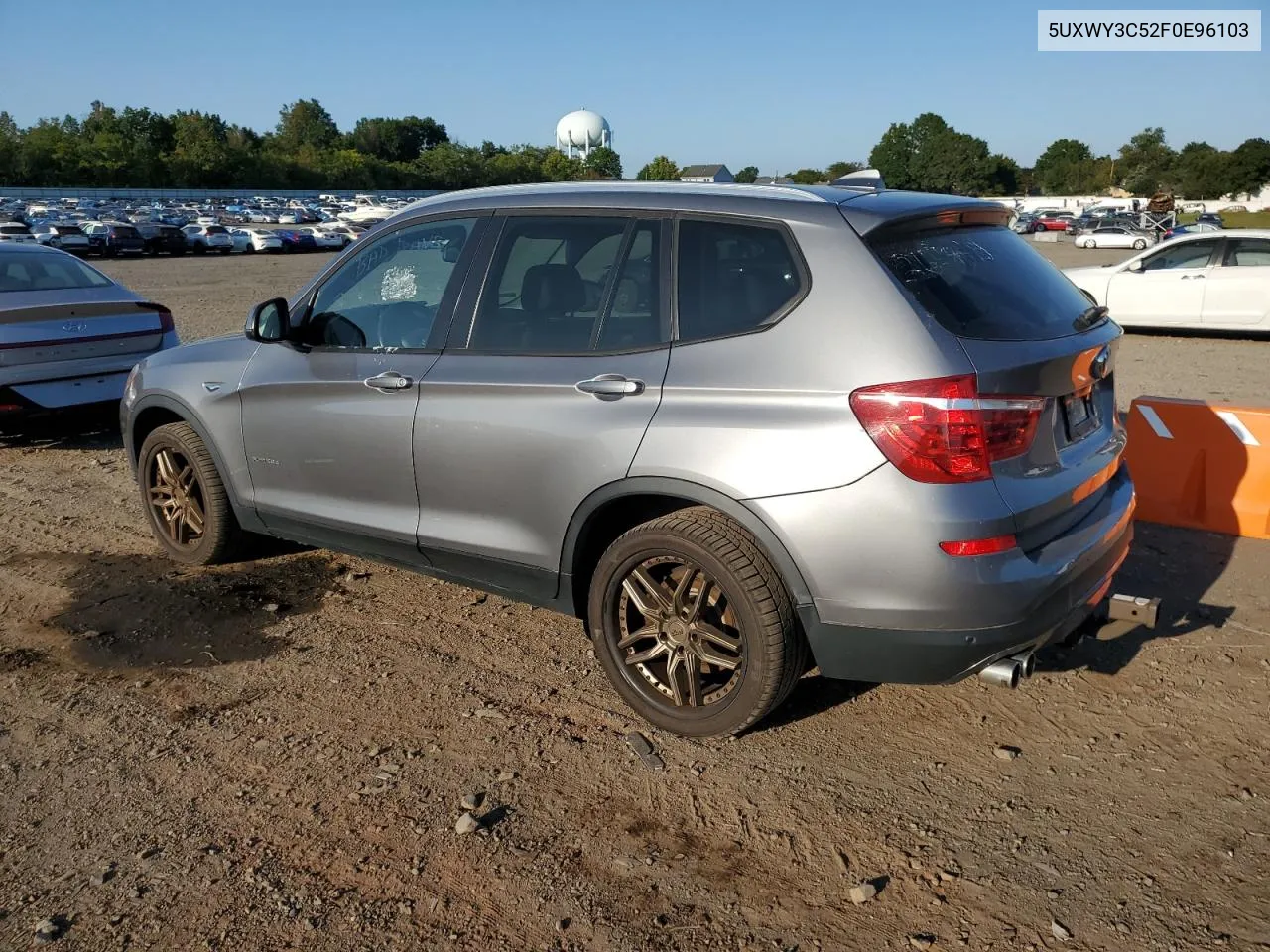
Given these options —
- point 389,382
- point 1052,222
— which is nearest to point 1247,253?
point 389,382

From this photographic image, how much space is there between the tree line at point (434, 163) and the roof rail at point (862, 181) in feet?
288

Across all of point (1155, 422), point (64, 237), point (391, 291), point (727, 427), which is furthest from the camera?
point (64, 237)

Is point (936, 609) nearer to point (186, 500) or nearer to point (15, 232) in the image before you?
point (186, 500)

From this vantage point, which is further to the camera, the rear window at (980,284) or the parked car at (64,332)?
the parked car at (64,332)

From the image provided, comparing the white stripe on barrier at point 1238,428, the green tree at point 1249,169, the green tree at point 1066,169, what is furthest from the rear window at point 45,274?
the green tree at point 1066,169

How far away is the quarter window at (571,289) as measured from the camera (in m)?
3.77

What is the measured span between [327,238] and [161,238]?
414 inches

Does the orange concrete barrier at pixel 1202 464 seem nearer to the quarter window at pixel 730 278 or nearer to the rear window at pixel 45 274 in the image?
the quarter window at pixel 730 278

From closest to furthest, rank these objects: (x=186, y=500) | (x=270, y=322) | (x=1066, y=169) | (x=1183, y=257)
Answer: (x=270, y=322) → (x=186, y=500) → (x=1183, y=257) → (x=1066, y=169)

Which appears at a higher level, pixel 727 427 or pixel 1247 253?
pixel 1247 253

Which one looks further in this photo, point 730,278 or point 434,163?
point 434,163

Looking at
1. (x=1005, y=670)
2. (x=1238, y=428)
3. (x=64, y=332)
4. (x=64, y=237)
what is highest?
(x=64, y=237)

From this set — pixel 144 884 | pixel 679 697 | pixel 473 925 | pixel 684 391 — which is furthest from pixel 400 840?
pixel 684 391

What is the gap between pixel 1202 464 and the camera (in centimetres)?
598
